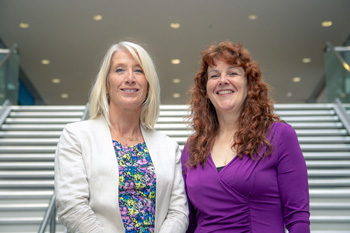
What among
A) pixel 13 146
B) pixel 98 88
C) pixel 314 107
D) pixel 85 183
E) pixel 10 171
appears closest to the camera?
pixel 85 183

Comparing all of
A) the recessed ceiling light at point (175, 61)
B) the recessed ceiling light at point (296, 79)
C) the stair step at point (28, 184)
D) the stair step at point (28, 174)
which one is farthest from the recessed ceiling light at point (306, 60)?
the stair step at point (28, 184)

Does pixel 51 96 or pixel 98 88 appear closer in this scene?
pixel 98 88

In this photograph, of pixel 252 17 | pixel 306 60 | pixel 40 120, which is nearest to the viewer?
pixel 40 120

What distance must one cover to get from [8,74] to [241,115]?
6281mm

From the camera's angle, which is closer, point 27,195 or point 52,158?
point 27,195

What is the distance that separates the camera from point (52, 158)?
6.19 m

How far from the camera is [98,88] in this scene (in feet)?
7.72

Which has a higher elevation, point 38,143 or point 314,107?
point 314,107

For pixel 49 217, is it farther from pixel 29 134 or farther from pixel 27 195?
pixel 29 134

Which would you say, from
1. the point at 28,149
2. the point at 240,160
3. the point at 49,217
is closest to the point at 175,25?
the point at 28,149

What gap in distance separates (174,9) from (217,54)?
8337 mm

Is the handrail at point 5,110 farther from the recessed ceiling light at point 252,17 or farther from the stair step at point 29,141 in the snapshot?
the recessed ceiling light at point 252,17

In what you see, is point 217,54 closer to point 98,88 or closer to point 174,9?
point 98,88

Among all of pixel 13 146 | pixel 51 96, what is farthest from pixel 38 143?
pixel 51 96
